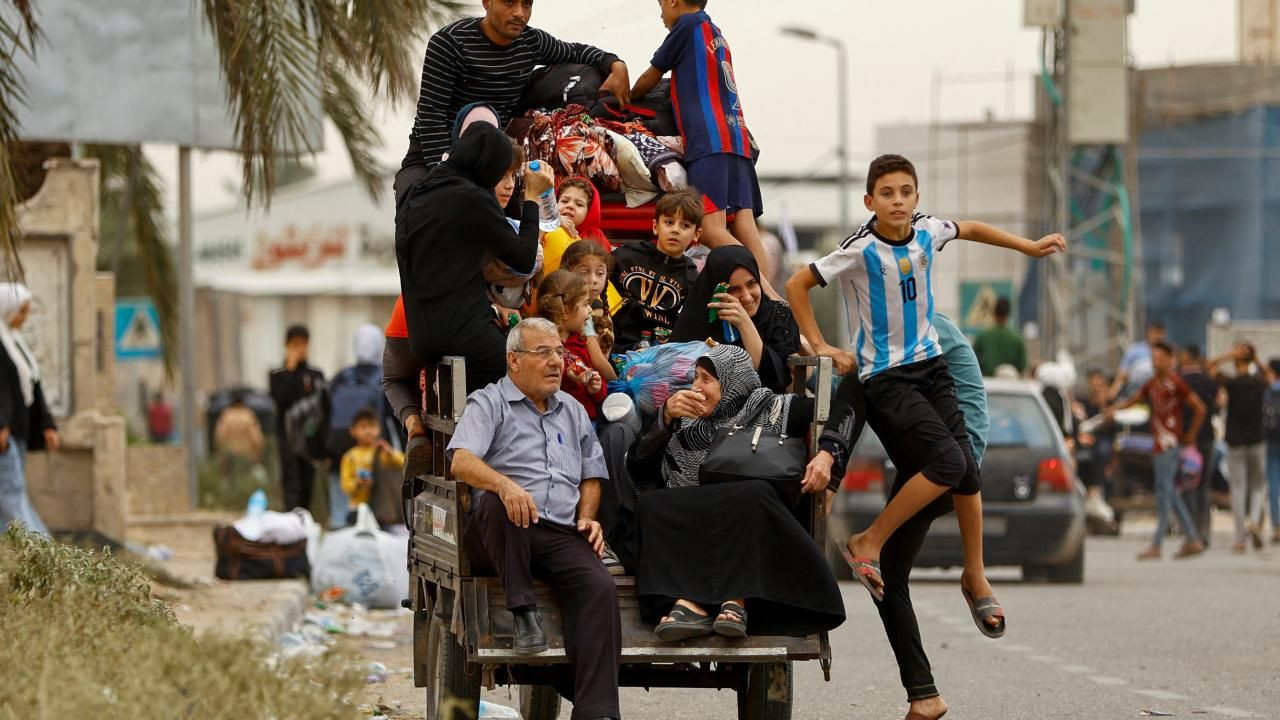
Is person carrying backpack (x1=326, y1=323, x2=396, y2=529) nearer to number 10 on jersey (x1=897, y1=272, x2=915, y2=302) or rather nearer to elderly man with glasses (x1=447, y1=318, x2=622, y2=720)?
number 10 on jersey (x1=897, y1=272, x2=915, y2=302)

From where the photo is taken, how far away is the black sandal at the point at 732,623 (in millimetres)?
6949

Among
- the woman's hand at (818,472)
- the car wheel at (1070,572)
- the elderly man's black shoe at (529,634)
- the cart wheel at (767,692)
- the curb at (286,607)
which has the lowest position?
the car wheel at (1070,572)

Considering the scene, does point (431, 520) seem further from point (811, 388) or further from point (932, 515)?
point (932, 515)

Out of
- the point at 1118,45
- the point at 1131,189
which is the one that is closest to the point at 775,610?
the point at 1118,45

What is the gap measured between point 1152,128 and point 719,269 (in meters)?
46.5

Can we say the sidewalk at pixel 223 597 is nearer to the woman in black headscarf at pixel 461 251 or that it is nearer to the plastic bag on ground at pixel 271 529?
the plastic bag on ground at pixel 271 529

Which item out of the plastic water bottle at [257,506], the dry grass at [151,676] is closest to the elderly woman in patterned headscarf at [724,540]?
the dry grass at [151,676]

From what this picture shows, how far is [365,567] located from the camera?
14.9 m

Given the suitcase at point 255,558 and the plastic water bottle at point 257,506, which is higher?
the plastic water bottle at point 257,506

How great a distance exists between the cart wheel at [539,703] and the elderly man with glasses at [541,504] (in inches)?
77.8

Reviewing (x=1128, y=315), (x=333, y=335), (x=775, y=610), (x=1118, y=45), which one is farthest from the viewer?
(x=333, y=335)

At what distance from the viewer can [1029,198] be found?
51344 mm

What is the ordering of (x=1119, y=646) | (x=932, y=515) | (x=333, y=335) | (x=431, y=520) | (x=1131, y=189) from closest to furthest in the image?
(x=431, y=520)
(x=932, y=515)
(x=1119, y=646)
(x=1131, y=189)
(x=333, y=335)

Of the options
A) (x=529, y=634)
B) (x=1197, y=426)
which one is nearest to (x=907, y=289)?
Answer: (x=529, y=634)
